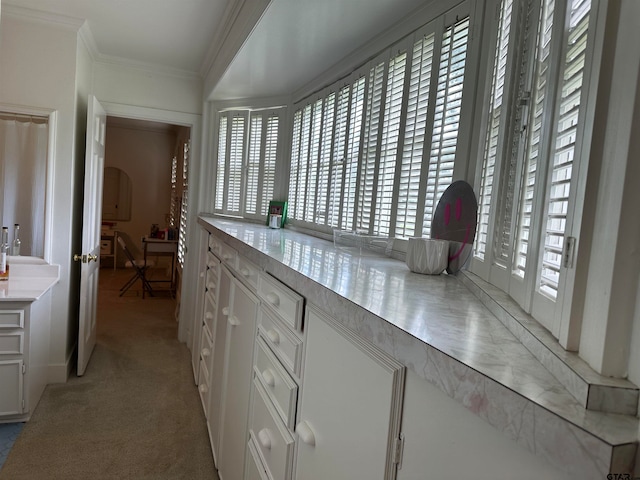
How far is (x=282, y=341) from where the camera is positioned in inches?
54.1

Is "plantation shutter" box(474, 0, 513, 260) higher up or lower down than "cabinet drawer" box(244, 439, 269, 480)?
higher up

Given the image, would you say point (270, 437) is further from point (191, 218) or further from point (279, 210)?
point (191, 218)

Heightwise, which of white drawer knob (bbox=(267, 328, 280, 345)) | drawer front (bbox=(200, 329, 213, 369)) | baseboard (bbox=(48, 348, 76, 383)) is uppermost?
white drawer knob (bbox=(267, 328, 280, 345))

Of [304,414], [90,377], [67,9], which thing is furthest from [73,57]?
[304,414]

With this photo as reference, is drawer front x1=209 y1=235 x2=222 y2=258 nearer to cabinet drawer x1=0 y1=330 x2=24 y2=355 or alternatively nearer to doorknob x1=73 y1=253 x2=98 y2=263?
doorknob x1=73 y1=253 x2=98 y2=263

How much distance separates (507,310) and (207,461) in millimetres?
1994

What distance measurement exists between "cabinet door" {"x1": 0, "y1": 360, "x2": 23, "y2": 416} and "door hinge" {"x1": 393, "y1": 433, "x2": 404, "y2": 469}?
98.3 inches

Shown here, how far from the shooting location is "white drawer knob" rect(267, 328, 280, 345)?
1415 mm

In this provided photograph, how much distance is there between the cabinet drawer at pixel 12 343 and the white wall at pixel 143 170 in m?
5.51

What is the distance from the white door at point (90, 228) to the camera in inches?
123

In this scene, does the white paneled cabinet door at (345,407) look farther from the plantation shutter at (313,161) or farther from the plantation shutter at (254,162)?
the plantation shutter at (254,162)

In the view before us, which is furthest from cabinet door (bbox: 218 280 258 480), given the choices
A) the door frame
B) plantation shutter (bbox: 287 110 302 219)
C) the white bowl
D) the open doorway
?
the open doorway

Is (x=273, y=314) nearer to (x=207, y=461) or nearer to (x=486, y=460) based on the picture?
(x=486, y=460)

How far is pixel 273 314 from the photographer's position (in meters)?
1.47
